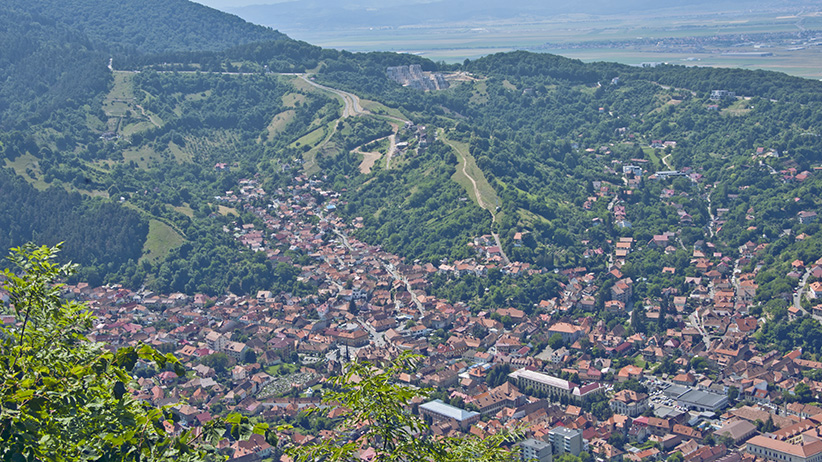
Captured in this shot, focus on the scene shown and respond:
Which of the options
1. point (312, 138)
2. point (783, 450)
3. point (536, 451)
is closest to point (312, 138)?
point (312, 138)

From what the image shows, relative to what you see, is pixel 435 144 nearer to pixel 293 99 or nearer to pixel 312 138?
pixel 312 138

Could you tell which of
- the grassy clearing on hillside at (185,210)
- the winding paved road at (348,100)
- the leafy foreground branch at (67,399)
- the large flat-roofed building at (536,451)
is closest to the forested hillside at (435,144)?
the grassy clearing on hillside at (185,210)

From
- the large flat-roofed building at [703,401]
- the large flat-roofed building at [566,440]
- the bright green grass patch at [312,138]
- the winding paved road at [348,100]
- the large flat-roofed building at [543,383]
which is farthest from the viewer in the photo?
the winding paved road at [348,100]

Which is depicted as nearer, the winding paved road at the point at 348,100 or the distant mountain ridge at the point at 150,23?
the winding paved road at the point at 348,100

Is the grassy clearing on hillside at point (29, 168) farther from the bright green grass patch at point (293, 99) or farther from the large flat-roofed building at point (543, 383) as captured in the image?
the large flat-roofed building at point (543, 383)

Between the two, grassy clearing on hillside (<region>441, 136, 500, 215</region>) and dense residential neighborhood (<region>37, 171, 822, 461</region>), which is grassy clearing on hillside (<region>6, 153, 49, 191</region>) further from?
grassy clearing on hillside (<region>441, 136, 500, 215</region>)

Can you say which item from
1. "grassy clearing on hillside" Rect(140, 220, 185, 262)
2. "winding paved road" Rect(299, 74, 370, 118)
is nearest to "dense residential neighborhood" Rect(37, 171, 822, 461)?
"grassy clearing on hillside" Rect(140, 220, 185, 262)

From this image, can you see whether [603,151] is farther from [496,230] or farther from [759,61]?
[759,61]
